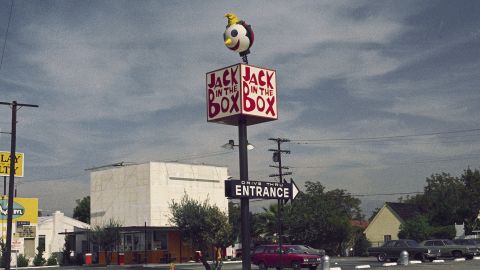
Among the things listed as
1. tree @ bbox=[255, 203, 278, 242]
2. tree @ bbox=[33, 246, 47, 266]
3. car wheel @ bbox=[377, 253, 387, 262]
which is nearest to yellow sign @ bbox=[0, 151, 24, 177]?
tree @ bbox=[33, 246, 47, 266]

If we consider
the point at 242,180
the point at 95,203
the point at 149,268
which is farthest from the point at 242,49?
the point at 95,203

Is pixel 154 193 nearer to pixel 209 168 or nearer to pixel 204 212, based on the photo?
pixel 209 168

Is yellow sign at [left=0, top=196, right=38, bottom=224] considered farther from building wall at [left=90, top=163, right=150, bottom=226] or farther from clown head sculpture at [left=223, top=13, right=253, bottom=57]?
clown head sculpture at [left=223, top=13, right=253, bottom=57]

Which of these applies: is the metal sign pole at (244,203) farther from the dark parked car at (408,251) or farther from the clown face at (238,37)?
the dark parked car at (408,251)

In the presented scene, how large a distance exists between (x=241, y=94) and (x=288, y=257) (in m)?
20.7

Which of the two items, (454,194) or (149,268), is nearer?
(149,268)

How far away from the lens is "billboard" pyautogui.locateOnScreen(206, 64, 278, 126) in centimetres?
1825

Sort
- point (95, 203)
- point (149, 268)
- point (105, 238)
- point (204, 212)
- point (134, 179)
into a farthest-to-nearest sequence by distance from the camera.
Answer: point (95, 203)
point (134, 179)
point (105, 238)
point (149, 268)
point (204, 212)

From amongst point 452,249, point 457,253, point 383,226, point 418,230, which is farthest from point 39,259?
point 383,226

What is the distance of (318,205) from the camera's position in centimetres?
6069

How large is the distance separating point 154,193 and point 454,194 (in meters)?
30.0

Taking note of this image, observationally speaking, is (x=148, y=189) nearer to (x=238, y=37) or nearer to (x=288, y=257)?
(x=288, y=257)

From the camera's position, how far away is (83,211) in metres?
112

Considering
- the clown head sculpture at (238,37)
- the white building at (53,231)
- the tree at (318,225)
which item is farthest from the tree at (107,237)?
the clown head sculpture at (238,37)
